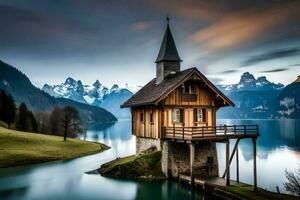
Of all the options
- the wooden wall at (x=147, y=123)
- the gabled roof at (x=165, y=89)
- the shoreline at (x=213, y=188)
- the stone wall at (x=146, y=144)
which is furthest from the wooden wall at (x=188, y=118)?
the shoreline at (x=213, y=188)

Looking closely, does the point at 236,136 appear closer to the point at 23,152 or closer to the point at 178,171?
the point at 178,171

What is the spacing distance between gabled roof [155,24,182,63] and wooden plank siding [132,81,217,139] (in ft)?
19.5

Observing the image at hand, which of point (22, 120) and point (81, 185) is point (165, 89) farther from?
point (22, 120)

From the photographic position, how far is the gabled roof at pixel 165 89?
39906mm

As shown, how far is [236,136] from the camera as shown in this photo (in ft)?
126

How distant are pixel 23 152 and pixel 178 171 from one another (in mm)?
35639

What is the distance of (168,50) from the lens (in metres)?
46.9

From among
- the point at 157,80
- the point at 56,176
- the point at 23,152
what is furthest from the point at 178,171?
the point at 23,152

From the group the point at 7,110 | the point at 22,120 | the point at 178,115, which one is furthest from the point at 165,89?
the point at 22,120

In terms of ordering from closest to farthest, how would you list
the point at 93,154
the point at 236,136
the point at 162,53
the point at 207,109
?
the point at 236,136
the point at 207,109
the point at 162,53
the point at 93,154

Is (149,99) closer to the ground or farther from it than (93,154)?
farther from it

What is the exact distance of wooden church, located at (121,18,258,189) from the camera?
129 ft

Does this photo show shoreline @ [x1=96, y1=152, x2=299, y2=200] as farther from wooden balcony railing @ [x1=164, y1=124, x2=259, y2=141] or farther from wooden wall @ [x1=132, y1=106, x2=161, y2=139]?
wooden balcony railing @ [x1=164, y1=124, x2=259, y2=141]

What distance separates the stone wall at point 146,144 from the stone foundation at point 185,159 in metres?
1.66
